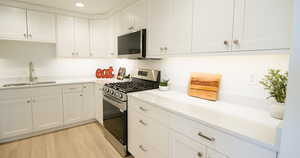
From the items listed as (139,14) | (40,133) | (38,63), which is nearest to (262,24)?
(139,14)

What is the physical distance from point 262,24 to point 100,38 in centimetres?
314

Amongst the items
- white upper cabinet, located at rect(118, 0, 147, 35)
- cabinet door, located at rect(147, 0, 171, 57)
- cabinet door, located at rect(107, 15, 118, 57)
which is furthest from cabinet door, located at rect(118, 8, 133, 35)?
cabinet door, located at rect(147, 0, 171, 57)

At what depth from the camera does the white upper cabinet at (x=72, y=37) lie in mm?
3016

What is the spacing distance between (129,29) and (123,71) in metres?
1.07

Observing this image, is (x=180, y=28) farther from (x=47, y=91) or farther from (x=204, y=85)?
(x=47, y=91)

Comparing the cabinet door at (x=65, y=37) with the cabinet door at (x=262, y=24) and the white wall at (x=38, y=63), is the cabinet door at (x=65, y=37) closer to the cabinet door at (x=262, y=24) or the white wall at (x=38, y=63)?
the white wall at (x=38, y=63)

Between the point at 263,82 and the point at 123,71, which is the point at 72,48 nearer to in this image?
the point at 123,71

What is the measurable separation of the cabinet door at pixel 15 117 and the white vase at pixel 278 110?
338 centimetres

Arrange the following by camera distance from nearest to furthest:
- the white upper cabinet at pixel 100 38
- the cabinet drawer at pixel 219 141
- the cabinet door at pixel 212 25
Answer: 1. the cabinet drawer at pixel 219 141
2. the cabinet door at pixel 212 25
3. the white upper cabinet at pixel 100 38

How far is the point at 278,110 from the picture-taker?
1142 millimetres

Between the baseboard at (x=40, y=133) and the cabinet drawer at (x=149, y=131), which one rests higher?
the cabinet drawer at (x=149, y=131)

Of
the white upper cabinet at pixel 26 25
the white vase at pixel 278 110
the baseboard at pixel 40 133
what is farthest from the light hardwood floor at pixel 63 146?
the white vase at pixel 278 110

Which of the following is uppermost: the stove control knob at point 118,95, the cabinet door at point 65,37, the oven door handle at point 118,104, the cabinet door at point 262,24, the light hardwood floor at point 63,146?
the cabinet door at point 65,37

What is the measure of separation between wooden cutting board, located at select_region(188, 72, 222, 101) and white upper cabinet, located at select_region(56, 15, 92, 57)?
255 cm
